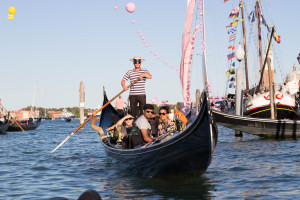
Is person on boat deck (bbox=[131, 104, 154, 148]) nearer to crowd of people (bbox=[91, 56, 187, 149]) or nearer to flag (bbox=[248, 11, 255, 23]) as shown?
crowd of people (bbox=[91, 56, 187, 149])

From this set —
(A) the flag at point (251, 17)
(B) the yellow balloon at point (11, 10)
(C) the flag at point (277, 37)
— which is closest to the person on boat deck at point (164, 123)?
(B) the yellow balloon at point (11, 10)

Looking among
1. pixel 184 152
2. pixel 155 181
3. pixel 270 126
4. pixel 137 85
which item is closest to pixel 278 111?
pixel 270 126

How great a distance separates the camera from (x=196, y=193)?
6.97 m

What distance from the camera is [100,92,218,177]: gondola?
6.93 metres

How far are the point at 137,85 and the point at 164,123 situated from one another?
202cm

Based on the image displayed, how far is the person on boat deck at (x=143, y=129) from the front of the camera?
8.16 m

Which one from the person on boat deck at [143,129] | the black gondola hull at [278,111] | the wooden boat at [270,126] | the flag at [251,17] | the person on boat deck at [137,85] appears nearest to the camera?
the person on boat deck at [143,129]

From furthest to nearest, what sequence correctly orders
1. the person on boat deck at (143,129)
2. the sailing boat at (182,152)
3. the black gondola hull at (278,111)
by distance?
the black gondola hull at (278,111) < the person on boat deck at (143,129) < the sailing boat at (182,152)

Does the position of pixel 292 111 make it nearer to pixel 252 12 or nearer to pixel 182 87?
pixel 252 12

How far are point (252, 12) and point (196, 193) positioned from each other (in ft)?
68.8

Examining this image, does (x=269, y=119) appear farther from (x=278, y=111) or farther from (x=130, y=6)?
(x=130, y=6)

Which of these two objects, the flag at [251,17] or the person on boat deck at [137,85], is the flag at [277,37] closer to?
the flag at [251,17]

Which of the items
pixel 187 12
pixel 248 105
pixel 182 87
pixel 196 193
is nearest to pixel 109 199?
pixel 196 193

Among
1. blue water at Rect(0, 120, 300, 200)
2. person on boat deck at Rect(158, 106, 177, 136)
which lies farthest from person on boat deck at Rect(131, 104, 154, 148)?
blue water at Rect(0, 120, 300, 200)
